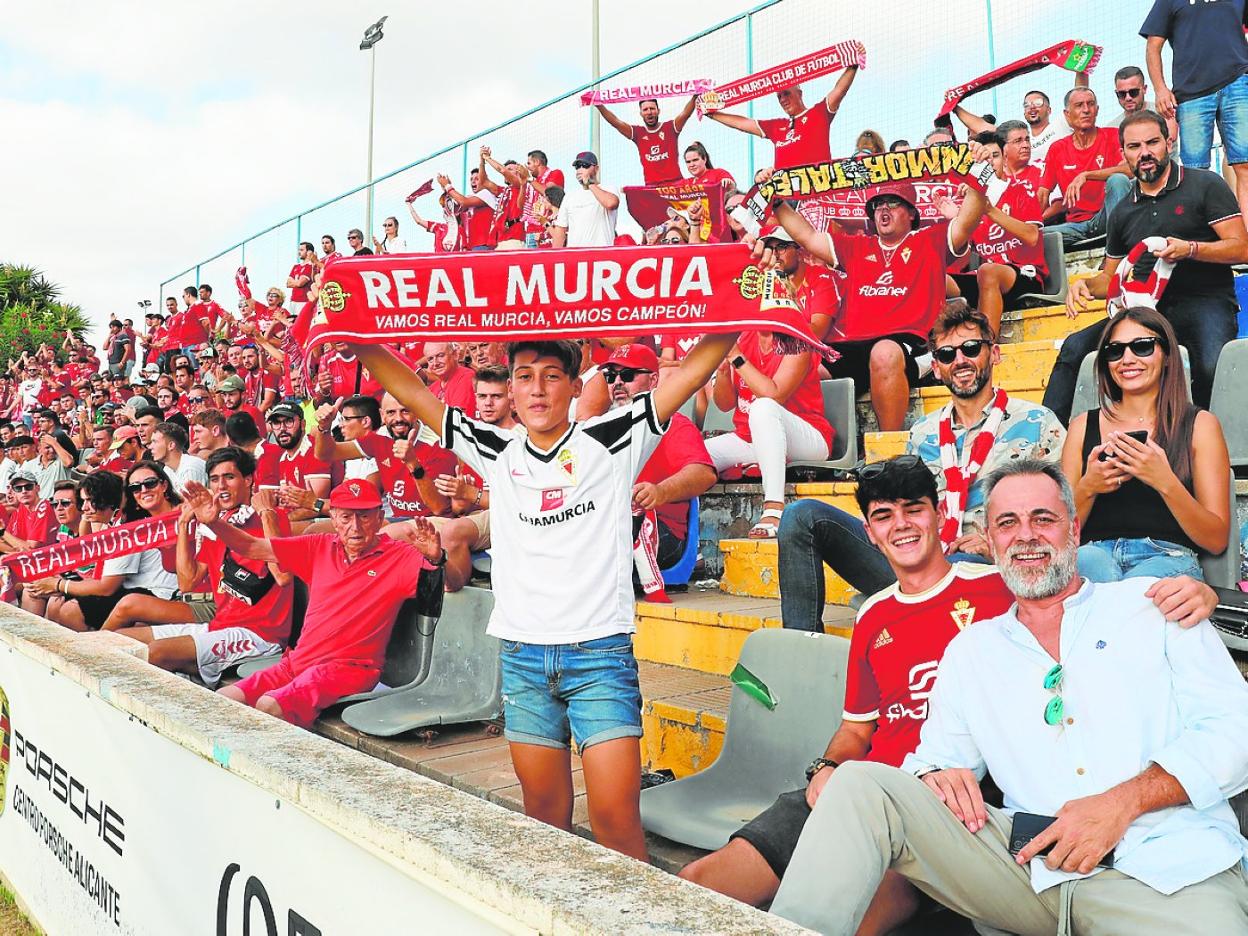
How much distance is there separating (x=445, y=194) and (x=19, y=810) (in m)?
11.1

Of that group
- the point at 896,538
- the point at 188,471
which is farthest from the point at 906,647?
the point at 188,471

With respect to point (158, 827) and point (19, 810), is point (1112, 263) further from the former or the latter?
point (19, 810)

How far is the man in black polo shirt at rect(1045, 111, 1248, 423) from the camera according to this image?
14.4ft

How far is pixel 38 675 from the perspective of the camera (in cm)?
393

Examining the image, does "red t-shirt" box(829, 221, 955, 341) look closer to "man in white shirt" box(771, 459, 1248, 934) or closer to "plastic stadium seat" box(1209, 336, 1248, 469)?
"plastic stadium seat" box(1209, 336, 1248, 469)

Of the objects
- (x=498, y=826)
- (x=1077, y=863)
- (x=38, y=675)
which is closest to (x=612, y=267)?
(x=498, y=826)

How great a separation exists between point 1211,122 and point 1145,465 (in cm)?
357

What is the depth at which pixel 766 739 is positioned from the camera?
3.25 m

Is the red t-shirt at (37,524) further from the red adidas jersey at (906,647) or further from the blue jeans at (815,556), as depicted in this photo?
the red adidas jersey at (906,647)

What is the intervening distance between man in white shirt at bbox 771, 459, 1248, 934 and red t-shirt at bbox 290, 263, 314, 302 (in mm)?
14011

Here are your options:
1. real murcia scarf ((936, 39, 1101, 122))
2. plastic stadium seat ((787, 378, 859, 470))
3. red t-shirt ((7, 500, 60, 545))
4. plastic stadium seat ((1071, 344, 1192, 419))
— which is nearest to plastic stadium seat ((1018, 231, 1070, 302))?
real murcia scarf ((936, 39, 1101, 122))

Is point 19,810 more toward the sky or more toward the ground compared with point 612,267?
more toward the ground

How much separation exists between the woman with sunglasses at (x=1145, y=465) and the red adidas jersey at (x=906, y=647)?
0.33 meters

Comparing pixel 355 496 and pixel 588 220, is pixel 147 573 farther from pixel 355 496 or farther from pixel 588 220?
pixel 588 220
